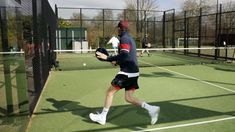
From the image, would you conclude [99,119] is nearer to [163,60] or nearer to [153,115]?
[153,115]


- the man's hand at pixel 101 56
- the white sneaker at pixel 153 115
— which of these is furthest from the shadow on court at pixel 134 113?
the man's hand at pixel 101 56

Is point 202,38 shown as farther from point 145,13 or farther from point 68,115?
point 68,115

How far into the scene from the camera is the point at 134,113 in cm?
593

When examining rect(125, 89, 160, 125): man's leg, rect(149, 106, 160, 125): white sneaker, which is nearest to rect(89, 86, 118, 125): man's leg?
rect(125, 89, 160, 125): man's leg

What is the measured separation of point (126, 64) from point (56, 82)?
541 cm

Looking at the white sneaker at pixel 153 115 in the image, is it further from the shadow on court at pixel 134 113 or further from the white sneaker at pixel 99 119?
the white sneaker at pixel 99 119

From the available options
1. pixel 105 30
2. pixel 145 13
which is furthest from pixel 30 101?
pixel 145 13

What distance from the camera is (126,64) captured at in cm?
493

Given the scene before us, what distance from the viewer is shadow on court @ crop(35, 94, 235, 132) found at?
5328mm

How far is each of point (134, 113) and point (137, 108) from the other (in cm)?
37

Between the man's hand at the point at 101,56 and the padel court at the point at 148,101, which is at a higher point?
the man's hand at the point at 101,56

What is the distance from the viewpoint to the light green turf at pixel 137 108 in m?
5.20

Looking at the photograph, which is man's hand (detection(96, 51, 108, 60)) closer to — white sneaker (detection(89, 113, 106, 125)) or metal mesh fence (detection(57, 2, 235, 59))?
white sneaker (detection(89, 113, 106, 125))

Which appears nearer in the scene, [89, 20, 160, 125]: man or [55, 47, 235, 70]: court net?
[89, 20, 160, 125]: man
